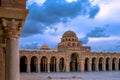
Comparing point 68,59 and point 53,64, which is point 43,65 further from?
point 68,59

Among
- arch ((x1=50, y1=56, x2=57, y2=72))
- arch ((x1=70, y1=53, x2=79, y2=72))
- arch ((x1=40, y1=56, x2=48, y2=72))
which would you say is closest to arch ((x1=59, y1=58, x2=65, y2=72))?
arch ((x1=50, y1=56, x2=57, y2=72))

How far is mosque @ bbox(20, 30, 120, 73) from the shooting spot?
84.3 meters

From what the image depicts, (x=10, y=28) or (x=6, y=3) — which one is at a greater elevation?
(x=6, y=3)

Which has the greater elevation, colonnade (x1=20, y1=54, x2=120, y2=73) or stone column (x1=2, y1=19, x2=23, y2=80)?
stone column (x1=2, y1=19, x2=23, y2=80)

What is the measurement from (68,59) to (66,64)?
1847 millimetres

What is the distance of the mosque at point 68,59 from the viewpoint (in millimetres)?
84312

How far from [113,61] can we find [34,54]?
26.8 metres

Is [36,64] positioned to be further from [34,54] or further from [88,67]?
[88,67]

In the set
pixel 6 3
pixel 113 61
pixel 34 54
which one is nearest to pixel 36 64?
pixel 34 54

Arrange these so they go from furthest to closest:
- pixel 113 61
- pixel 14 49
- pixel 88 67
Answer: pixel 113 61 → pixel 88 67 → pixel 14 49

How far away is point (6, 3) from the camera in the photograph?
605 centimetres

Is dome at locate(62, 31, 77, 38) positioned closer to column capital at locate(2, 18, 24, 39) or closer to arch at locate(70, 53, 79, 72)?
arch at locate(70, 53, 79, 72)

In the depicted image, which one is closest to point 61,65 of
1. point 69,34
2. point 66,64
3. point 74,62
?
point 74,62

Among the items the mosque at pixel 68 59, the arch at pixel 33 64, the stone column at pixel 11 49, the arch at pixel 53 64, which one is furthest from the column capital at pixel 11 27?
the arch at pixel 53 64
